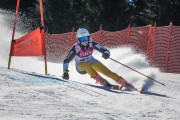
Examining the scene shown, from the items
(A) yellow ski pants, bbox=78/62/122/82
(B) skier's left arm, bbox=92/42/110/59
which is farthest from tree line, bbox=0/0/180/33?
(A) yellow ski pants, bbox=78/62/122/82

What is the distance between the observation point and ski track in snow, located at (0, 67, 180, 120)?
5.44 meters

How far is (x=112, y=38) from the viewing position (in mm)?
21016

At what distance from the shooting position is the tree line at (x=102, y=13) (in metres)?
36.2

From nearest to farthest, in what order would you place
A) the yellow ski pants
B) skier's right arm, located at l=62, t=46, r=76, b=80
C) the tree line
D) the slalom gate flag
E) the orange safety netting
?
the yellow ski pants < skier's right arm, located at l=62, t=46, r=76, b=80 < the slalom gate flag < the orange safety netting < the tree line

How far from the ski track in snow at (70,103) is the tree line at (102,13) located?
2826cm

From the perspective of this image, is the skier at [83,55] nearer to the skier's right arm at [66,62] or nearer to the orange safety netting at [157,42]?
the skier's right arm at [66,62]

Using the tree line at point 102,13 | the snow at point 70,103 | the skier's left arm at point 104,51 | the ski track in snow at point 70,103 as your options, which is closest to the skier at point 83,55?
the skier's left arm at point 104,51

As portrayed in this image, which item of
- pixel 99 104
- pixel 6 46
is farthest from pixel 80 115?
pixel 6 46

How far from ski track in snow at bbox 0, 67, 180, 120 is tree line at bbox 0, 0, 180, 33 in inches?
1113

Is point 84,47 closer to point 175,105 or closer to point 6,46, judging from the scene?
point 175,105

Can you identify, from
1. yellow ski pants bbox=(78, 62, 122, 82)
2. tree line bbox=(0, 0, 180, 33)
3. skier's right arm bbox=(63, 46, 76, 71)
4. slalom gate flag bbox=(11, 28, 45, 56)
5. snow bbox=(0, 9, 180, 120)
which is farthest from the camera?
tree line bbox=(0, 0, 180, 33)

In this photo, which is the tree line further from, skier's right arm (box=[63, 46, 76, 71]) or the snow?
the snow

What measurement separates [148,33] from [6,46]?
22.6ft

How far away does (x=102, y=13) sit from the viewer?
3656 cm
